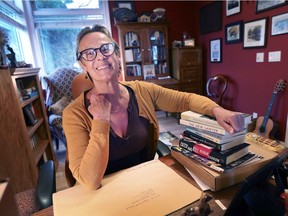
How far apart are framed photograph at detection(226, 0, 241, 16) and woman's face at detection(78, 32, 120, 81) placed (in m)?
2.75

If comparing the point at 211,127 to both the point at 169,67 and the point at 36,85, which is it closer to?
the point at 36,85

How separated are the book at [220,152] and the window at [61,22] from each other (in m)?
3.32

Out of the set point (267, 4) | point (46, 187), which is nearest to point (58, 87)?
point (46, 187)

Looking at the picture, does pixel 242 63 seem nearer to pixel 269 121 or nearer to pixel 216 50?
pixel 216 50

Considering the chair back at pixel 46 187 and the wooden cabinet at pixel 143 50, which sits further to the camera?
the wooden cabinet at pixel 143 50

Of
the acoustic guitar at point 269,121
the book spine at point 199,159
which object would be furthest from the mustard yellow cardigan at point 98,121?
the acoustic guitar at point 269,121

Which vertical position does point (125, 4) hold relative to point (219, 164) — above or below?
above

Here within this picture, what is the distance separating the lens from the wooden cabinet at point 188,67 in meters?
3.72

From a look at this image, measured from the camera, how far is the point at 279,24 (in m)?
2.39

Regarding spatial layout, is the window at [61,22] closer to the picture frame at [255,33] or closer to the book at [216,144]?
the picture frame at [255,33]

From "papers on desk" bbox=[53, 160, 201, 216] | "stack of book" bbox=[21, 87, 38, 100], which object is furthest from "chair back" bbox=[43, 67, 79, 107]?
"papers on desk" bbox=[53, 160, 201, 216]

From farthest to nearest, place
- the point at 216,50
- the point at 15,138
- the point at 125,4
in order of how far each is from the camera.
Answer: the point at 125,4, the point at 216,50, the point at 15,138

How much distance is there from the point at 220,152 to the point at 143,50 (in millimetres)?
3254

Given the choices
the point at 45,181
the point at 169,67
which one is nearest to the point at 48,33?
the point at 169,67
